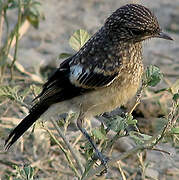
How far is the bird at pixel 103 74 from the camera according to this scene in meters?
4.47

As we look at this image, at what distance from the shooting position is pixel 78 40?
4734mm

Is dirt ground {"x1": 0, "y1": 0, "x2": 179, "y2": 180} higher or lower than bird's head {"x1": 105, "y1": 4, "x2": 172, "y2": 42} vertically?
lower

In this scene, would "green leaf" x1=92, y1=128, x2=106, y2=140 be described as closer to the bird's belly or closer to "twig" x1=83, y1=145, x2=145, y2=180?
"twig" x1=83, y1=145, x2=145, y2=180

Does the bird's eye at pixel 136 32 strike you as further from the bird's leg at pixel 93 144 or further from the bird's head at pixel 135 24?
the bird's leg at pixel 93 144

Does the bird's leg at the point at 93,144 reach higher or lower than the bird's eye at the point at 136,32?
lower

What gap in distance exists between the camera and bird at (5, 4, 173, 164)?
14.7 ft

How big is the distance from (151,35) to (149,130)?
168 centimetres

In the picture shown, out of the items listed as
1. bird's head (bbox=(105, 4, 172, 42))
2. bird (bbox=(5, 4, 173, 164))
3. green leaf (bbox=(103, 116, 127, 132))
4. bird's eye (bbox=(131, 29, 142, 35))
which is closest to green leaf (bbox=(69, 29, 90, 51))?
bird (bbox=(5, 4, 173, 164))

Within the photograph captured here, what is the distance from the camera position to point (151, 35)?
451 cm

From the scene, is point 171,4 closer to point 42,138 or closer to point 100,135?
point 42,138

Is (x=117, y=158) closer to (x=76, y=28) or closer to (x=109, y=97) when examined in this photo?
(x=109, y=97)

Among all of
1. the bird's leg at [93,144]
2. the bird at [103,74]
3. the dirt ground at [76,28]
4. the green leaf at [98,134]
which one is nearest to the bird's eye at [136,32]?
the bird at [103,74]

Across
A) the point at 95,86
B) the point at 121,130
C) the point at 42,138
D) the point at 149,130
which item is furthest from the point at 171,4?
the point at 121,130

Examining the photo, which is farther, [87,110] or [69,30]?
[69,30]
